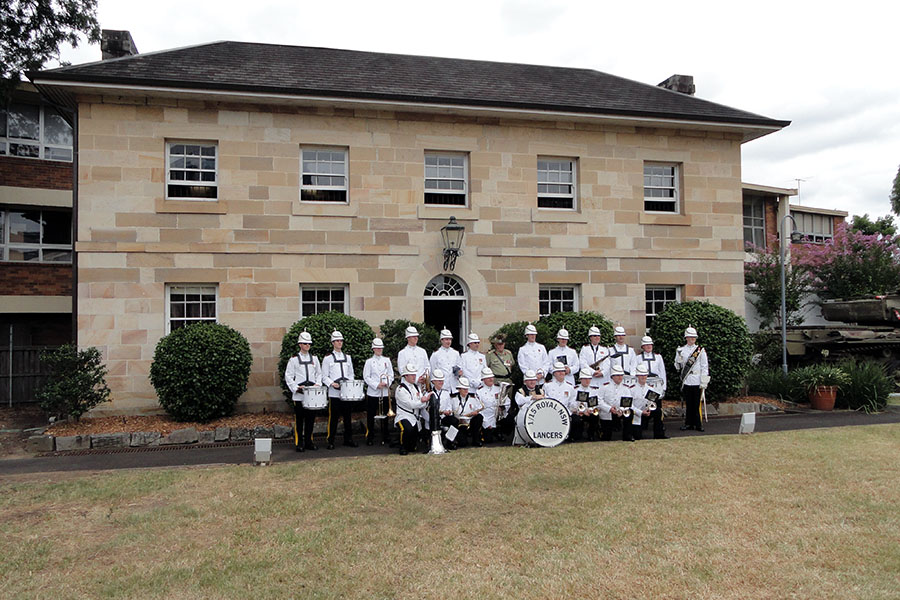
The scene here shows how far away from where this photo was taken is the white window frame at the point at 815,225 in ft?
101

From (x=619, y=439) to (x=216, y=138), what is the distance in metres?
9.93

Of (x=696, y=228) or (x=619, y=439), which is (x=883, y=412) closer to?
(x=696, y=228)

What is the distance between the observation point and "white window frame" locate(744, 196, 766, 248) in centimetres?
2798

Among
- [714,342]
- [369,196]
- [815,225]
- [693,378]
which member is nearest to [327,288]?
[369,196]

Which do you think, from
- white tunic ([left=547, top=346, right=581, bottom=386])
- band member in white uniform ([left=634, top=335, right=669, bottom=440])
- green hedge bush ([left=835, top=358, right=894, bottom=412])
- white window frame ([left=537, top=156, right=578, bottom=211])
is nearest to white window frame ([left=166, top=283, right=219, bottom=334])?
white tunic ([left=547, top=346, right=581, bottom=386])

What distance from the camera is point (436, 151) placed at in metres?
14.6

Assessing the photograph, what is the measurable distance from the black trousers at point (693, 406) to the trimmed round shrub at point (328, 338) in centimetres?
614

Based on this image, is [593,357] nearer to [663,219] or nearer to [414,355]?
[414,355]

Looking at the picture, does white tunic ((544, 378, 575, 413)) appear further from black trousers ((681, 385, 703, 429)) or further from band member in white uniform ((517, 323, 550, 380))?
black trousers ((681, 385, 703, 429))

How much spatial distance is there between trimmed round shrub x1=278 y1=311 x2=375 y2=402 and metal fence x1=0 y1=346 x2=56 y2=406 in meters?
7.96

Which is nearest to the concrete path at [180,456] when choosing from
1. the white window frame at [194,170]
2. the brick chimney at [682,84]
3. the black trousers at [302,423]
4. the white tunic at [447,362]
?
the black trousers at [302,423]

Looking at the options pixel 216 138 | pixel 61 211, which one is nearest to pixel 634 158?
pixel 216 138

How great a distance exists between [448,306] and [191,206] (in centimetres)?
592

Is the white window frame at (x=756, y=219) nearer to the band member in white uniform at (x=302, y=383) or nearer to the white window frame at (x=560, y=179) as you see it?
the white window frame at (x=560, y=179)
